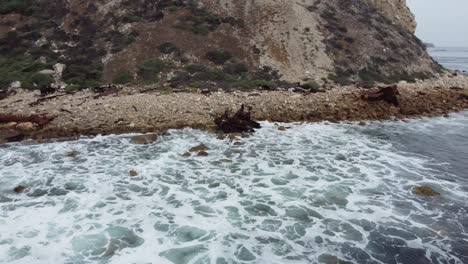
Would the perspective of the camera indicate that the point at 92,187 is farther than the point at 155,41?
No

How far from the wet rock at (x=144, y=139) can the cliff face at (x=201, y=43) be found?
7989mm

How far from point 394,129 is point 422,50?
24033mm

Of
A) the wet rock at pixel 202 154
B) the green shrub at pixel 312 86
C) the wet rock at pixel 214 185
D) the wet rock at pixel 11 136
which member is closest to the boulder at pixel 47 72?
the wet rock at pixel 11 136

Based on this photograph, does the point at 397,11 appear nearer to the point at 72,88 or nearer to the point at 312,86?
the point at 312,86

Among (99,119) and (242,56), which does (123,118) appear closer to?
(99,119)

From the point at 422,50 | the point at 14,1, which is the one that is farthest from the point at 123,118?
the point at 422,50

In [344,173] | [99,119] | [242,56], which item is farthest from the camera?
[242,56]

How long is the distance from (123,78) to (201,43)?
7697 millimetres

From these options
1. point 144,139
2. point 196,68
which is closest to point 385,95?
point 196,68

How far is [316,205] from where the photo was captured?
1256cm

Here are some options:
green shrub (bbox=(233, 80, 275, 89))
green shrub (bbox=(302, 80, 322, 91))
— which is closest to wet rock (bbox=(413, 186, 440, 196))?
green shrub (bbox=(302, 80, 322, 91))

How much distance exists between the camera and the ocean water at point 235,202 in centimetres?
1004

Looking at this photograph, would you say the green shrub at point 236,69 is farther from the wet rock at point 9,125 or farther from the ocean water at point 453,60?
the ocean water at point 453,60

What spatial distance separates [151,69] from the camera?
28.2 meters
